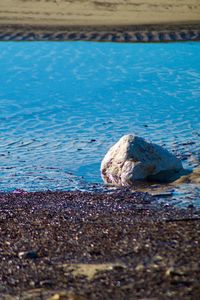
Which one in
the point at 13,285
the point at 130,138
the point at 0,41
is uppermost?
the point at 13,285

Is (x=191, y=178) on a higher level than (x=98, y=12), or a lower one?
higher

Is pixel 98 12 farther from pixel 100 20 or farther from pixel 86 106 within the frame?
pixel 86 106

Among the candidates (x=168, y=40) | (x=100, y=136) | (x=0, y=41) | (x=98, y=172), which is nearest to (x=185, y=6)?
(x=168, y=40)

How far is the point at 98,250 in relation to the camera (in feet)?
15.6

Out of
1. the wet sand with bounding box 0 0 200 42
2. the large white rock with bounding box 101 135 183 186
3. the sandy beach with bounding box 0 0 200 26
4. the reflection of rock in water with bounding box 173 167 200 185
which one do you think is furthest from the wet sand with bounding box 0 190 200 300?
the sandy beach with bounding box 0 0 200 26

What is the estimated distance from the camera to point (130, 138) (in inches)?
302

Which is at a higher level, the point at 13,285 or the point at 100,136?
the point at 13,285

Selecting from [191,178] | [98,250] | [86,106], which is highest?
[98,250]

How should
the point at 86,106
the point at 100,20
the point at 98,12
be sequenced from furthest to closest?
the point at 98,12, the point at 100,20, the point at 86,106

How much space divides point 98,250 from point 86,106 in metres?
6.11

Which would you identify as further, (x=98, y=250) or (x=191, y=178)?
(x=191, y=178)

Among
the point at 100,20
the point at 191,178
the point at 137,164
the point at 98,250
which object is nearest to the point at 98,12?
the point at 100,20

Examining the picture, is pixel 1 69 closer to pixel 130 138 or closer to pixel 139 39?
pixel 139 39

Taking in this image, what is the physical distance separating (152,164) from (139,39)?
7.91 meters
